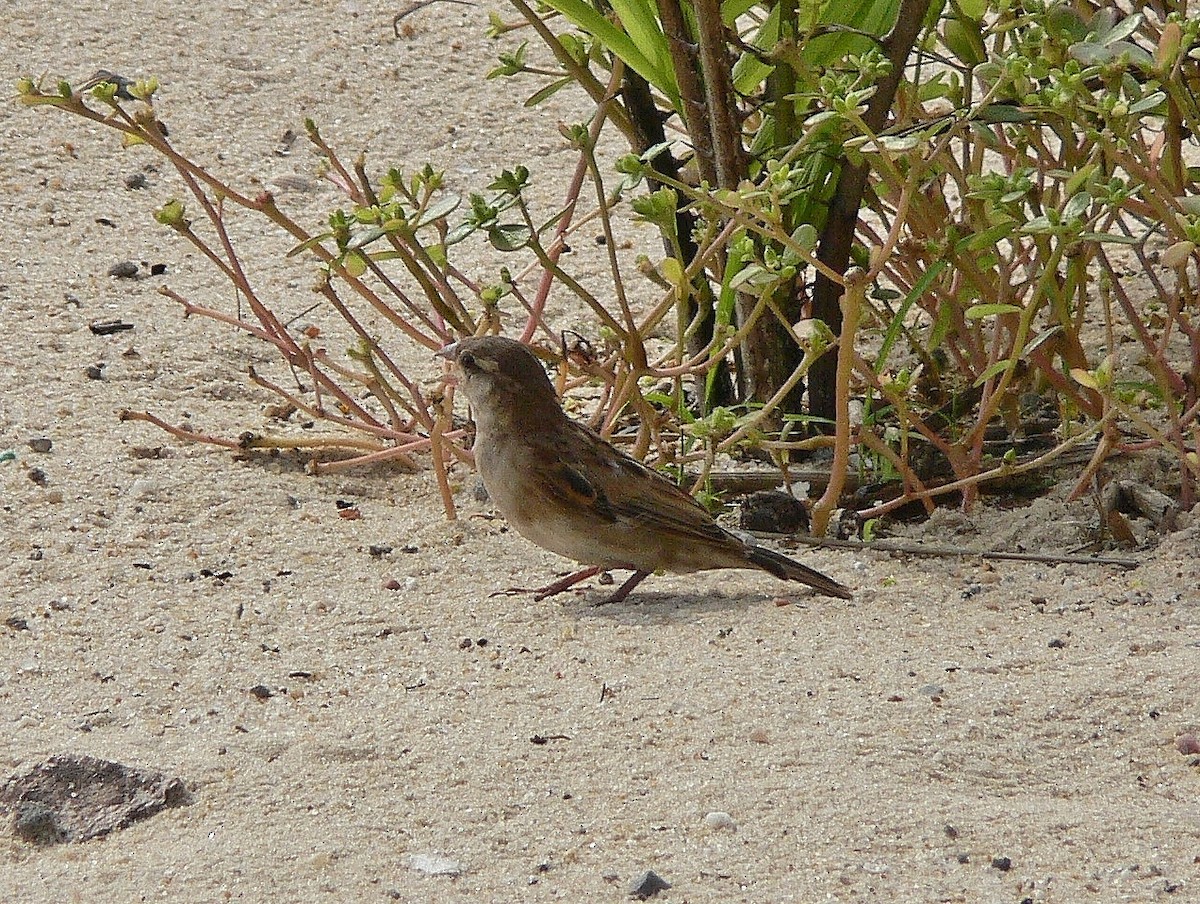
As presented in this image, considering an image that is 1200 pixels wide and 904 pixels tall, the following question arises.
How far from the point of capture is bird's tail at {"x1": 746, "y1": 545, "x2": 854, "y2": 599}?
4219 mm

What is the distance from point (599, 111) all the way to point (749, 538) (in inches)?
46.1

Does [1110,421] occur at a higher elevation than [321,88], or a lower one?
lower

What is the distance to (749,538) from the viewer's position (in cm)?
456

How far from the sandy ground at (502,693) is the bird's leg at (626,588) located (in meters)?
0.06

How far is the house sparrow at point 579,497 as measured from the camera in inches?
171

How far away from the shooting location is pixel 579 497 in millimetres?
4324

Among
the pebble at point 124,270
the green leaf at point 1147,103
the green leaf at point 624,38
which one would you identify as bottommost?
the pebble at point 124,270

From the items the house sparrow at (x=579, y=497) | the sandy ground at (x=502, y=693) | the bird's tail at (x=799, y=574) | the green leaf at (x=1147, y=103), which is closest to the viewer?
the sandy ground at (x=502, y=693)

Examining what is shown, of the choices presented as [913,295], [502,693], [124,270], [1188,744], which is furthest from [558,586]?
[124,270]

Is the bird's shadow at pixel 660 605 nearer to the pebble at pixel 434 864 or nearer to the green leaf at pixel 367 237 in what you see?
the green leaf at pixel 367 237

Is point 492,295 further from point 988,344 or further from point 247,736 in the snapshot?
point 988,344

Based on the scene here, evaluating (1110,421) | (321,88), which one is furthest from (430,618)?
(321,88)

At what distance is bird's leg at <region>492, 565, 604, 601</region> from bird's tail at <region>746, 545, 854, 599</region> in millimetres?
429

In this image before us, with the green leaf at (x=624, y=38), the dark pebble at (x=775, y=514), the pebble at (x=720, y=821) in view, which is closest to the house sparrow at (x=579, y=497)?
the dark pebble at (x=775, y=514)
